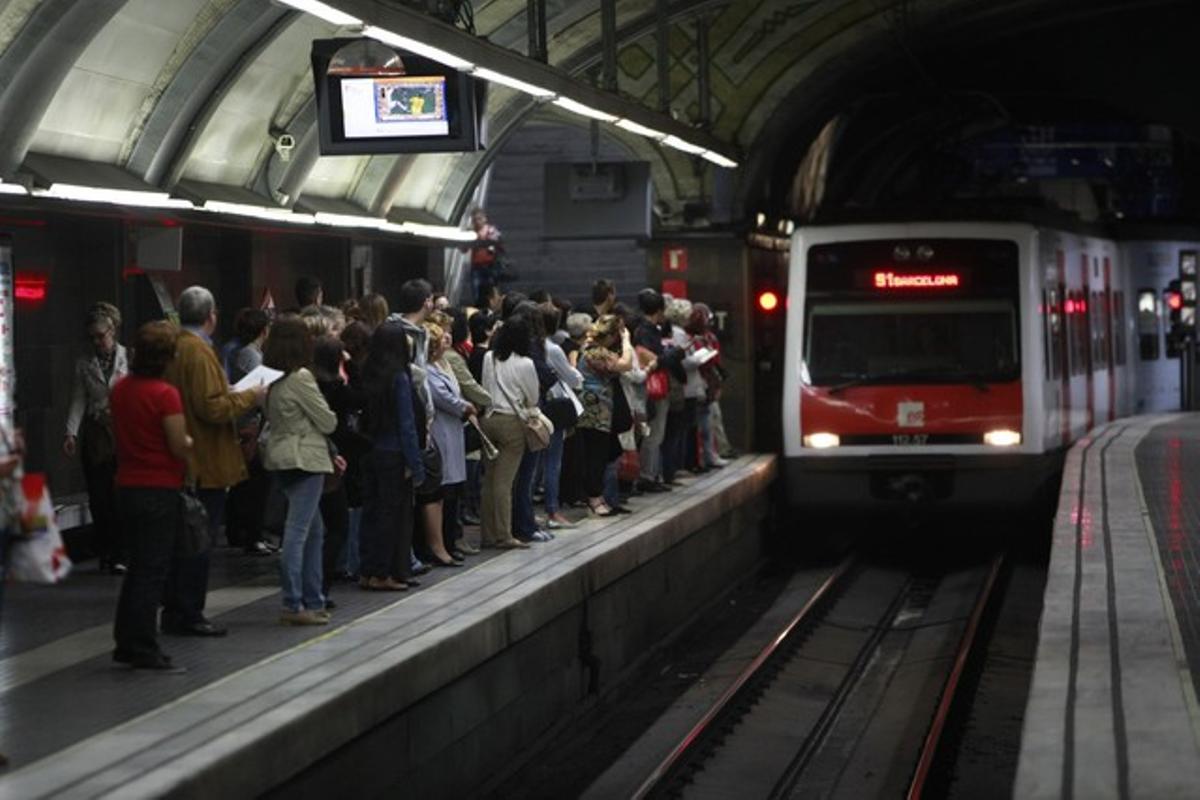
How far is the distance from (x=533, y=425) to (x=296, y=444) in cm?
404

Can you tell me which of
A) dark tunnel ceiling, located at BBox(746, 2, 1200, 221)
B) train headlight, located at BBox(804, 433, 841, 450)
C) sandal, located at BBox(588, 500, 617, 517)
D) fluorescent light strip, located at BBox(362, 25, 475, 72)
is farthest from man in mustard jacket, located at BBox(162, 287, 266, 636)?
dark tunnel ceiling, located at BBox(746, 2, 1200, 221)

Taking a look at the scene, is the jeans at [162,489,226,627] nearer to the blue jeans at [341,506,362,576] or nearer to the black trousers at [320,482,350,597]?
the black trousers at [320,482,350,597]

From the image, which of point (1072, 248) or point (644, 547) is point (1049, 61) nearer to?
point (1072, 248)

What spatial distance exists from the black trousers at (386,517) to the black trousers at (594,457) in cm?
444

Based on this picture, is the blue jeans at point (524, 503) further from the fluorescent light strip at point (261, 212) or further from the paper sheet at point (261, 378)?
the paper sheet at point (261, 378)

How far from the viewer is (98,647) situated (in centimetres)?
1136

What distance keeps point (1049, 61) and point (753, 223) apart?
732cm

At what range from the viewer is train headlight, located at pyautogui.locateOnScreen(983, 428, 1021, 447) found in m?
21.1

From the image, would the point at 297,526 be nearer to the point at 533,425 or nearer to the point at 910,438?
the point at 533,425

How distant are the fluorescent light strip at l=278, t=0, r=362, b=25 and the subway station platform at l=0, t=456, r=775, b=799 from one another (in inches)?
115

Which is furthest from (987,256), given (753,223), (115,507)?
(115,507)

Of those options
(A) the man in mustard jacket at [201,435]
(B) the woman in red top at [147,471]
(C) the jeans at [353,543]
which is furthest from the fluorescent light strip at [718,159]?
(B) the woman in red top at [147,471]

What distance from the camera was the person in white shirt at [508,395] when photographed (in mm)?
15586

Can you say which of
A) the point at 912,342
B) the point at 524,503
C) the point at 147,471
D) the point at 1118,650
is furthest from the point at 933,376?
the point at 147,471
